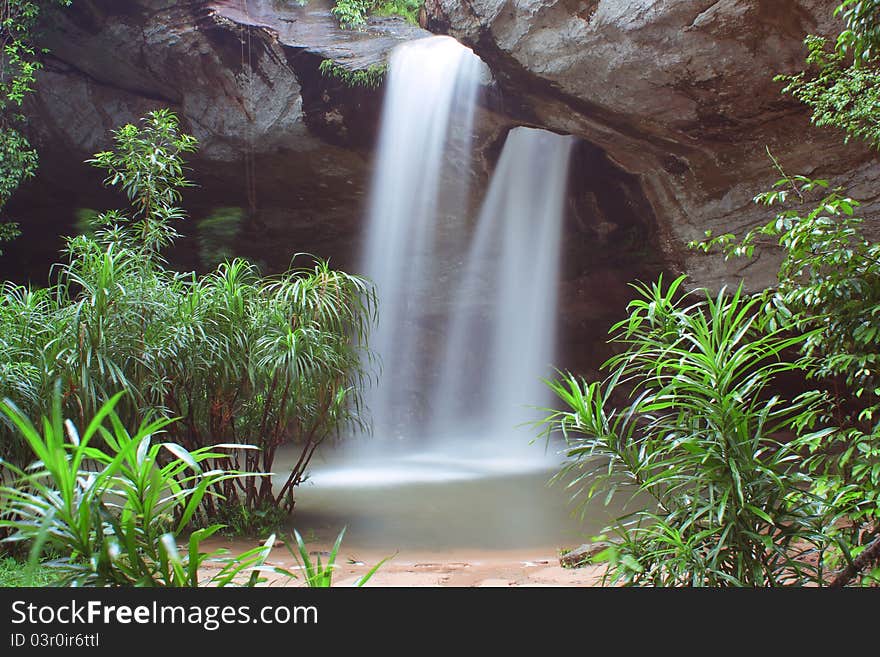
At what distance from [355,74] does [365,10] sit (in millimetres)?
1608

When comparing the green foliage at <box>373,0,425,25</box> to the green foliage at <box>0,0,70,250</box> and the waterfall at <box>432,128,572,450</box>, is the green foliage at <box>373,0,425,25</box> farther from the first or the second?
the green foliage at <box>0,0,70,250</box>

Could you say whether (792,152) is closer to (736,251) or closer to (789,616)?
(736,251)

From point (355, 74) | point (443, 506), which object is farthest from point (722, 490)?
point (355, 74)

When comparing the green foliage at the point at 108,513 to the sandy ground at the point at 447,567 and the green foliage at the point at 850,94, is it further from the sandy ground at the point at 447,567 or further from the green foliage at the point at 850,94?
the green foliage at the point at 850,94

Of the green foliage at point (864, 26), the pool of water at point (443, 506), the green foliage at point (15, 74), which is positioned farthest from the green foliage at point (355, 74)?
the green foliage at point (864, 26)

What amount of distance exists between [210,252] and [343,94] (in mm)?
3576

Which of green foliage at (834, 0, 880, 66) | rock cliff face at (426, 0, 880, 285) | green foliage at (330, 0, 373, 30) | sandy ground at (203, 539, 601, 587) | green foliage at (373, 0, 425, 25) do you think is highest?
green foliage at (373, 0, 425, 25)

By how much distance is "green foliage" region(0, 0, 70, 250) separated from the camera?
9086 millimetres

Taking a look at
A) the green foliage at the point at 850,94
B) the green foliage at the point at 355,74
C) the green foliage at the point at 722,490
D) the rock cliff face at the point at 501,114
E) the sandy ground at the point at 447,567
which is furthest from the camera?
the green foliage at the point at 355,74

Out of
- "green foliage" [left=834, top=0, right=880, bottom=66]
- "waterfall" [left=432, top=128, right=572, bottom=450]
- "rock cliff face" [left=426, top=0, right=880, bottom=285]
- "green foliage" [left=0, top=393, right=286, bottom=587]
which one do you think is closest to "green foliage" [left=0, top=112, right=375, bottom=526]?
"green foliage" [left=0, top=393, right=286, bottom=587]

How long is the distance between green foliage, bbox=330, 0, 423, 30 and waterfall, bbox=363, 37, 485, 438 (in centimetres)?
96

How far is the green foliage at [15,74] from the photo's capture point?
9086mm

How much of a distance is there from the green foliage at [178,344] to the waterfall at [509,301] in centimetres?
607

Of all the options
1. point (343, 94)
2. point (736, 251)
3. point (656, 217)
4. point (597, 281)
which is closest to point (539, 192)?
point (597, 281)
